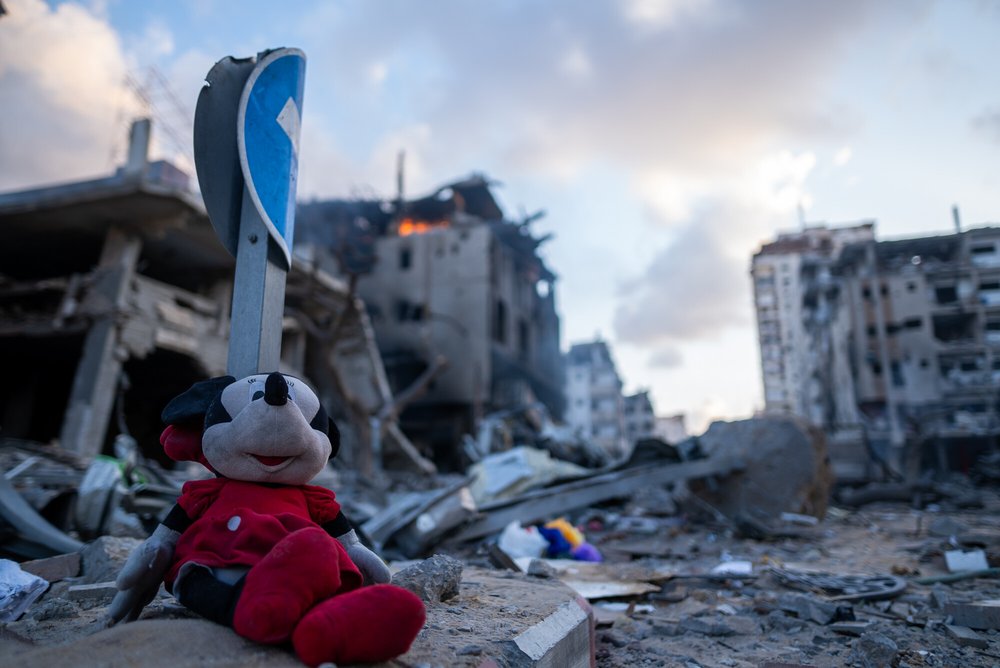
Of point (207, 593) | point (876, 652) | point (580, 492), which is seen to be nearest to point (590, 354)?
point (580, 492)

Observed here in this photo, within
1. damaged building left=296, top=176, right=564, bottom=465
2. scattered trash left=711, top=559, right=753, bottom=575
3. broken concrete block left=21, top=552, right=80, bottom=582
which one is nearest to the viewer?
broken concrete block left=21, top=552, right=80, bottom=582

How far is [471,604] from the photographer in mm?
2641

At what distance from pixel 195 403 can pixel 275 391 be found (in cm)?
40

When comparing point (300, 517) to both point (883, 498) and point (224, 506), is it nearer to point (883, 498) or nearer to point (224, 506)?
point (224, 506)

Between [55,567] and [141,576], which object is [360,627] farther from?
[55,567]

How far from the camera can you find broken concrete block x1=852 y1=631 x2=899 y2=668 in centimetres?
276

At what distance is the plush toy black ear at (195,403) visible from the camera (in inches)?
79.8

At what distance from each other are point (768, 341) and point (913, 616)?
2302 inches

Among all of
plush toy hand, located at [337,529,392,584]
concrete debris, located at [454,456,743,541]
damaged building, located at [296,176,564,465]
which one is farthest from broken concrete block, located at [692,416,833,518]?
damaged building, located at [296,176,564,465]

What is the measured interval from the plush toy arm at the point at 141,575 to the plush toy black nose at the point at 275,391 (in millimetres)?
535

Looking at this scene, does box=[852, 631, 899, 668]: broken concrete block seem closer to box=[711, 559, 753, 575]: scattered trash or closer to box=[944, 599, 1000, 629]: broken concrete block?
box=[944, 599, 1000, 629]: broken concrete block

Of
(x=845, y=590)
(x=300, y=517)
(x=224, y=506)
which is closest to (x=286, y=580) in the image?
(x=300, y=517)

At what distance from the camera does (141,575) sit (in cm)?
181

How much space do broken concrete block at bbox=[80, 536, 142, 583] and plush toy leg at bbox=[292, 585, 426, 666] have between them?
1.93 meters
